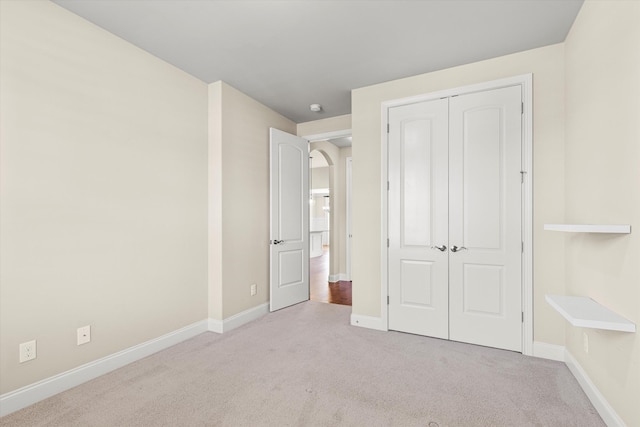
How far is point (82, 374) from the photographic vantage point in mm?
2135

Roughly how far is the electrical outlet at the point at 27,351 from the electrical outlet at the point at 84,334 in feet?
0.83

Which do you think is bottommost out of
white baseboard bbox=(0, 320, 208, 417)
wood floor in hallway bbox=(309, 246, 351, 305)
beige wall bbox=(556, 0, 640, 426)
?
wood floor in hallway bbox=(309, 246, 351, 305)

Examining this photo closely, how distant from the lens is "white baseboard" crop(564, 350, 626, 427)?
63.2 inches

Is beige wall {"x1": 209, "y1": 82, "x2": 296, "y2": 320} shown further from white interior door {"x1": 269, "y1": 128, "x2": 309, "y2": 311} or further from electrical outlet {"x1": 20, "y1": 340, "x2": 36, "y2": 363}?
electrical outlet {"x1": 20, "y1": 340, "x2": 36, "y2": 363}

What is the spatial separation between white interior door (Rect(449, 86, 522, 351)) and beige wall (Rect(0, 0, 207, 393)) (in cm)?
260

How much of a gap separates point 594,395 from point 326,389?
5.44 feet

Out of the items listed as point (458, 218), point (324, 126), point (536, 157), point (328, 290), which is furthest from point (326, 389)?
point (324, 126)

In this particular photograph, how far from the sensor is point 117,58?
239 centimetres

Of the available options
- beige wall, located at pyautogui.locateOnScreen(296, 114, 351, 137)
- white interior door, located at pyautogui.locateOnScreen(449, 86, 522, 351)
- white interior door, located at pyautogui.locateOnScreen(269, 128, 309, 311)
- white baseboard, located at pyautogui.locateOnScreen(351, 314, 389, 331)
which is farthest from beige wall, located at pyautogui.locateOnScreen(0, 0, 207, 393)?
white interior door, located at pyautogui.locateOnScreen(449, 86, 522, 351)

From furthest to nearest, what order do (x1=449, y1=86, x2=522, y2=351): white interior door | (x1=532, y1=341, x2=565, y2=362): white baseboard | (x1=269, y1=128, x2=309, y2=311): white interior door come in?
(x1=269, y1=128, x2=309, y2=311): white interior door → (x1=449, y1=86, x2=522, y2=351): white interior door → (x1=532, y1=341, x2=565, y2=362): white baseboard

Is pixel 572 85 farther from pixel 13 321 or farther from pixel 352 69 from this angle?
pixel 13 321

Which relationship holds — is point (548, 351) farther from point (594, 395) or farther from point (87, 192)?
point (87, 192)

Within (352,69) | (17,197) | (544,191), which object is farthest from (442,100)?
(17,197)

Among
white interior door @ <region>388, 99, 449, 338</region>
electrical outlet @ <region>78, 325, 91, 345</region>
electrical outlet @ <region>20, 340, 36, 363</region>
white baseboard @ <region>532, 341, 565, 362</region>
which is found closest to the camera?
electrical outlet @ <region>20, 340, 36, 363</region>
